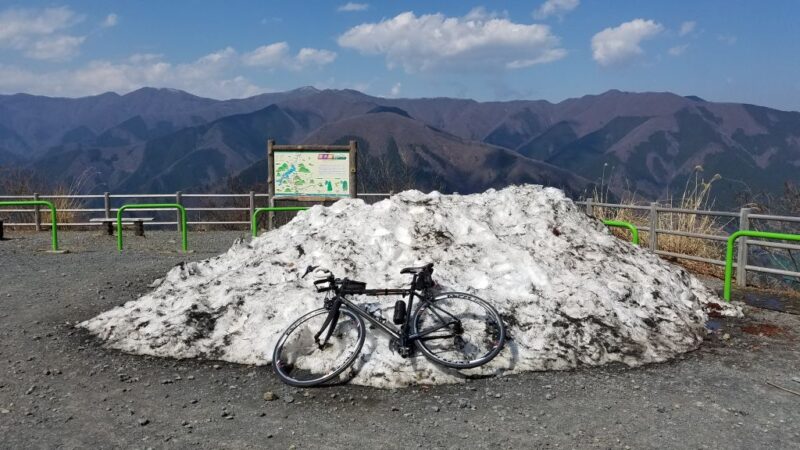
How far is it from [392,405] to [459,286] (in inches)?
70.6

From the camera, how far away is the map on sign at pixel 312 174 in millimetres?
14703

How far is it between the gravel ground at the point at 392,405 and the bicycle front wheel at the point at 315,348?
190 mm

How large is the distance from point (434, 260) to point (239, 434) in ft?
9.86

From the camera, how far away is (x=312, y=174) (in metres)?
14.8

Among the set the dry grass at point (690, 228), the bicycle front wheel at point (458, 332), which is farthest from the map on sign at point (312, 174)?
the bicycle front wheel at point (458, 332)

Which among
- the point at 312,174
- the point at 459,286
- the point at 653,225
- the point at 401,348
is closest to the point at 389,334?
the point at 401,348

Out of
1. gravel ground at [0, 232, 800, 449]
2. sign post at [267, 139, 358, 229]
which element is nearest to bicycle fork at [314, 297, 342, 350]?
gravel ground at [0, 232, 800, 449]

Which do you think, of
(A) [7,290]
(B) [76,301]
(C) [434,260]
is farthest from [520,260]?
(A) [7,290]

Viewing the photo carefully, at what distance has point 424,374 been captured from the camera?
5027 millimetres

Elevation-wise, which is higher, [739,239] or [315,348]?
[739,239]

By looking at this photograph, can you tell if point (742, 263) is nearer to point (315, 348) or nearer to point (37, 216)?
point (315, 348)

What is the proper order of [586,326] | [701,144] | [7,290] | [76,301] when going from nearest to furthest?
[586,326]
[76,301]
[7,290]
[701,144]

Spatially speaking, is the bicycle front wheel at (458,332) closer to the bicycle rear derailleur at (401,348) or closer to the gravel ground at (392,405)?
the bicycle rear derailleur at (401,348)

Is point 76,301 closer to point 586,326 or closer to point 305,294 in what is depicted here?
point 305,294
